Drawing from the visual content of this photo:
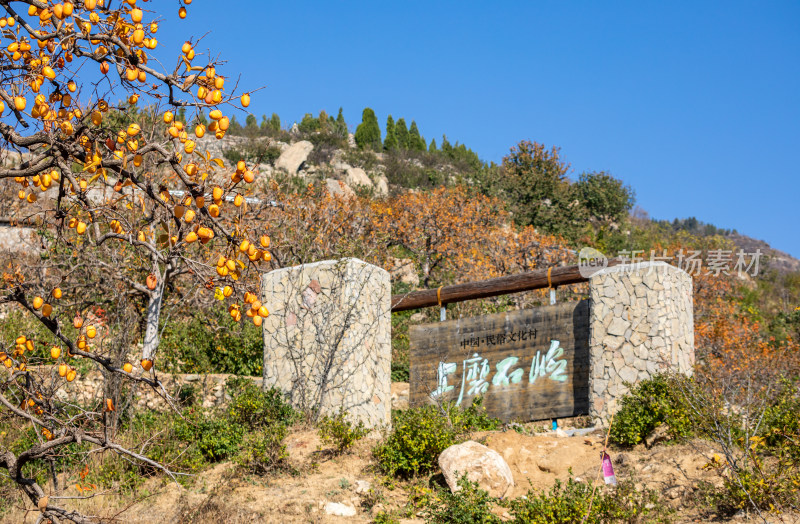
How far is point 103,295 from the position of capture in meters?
13.1

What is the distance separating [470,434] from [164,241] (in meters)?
5.99

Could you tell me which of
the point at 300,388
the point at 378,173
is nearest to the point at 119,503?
the point at 300,388

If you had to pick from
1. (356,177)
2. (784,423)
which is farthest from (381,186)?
(784,423)

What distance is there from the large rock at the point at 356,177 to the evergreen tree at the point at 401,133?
17002 mm

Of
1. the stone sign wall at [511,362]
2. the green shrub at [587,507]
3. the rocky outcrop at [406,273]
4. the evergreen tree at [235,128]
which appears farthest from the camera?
the evergreen tree at [235,128]

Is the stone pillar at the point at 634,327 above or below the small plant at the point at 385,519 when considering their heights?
above

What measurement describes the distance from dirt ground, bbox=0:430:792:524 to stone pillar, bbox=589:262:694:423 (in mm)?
816

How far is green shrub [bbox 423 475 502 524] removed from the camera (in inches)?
244

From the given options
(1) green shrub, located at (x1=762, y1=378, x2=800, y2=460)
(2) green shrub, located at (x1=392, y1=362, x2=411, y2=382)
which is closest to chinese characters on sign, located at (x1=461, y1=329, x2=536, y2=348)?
(2) green shrub, located at (x1=392, y1=362, x2=411, y2=382)

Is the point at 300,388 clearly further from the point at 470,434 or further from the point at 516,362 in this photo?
the point at 516,362

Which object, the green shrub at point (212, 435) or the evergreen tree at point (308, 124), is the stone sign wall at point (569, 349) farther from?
the evergreen tree at point (308, 124)

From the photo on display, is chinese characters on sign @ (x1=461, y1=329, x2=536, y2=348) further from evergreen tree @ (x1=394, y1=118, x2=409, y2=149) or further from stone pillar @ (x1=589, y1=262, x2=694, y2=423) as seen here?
evergreen tree @ (x1=394, y1=118, x2=409, y2=149)

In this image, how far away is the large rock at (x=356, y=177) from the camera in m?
34.3

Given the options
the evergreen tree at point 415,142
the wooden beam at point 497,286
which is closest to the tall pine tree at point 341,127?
the evergreen tree at point 415,142
